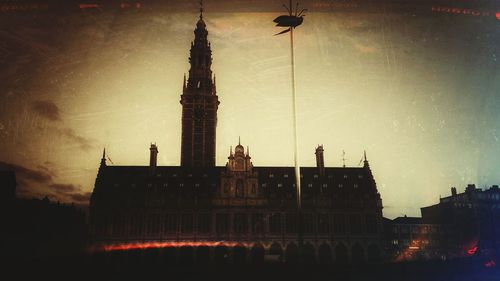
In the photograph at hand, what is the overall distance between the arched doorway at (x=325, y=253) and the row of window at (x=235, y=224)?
1.75 metres

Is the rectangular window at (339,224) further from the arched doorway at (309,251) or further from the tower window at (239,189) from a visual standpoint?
the tower window at (239,189)

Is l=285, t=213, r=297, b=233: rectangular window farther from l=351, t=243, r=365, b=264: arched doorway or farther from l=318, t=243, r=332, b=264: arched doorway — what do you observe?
l=351, t=243, r=365, b=264: arched doorway

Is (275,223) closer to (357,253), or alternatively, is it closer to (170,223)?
(357,253)

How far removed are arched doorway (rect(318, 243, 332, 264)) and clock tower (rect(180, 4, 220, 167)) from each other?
18137mm

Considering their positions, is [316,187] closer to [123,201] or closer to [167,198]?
[167,198]

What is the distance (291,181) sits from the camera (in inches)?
2084

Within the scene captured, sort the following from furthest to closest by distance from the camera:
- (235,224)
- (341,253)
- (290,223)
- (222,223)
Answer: (290,223) < (222,223) < (235,224) < (341,253)

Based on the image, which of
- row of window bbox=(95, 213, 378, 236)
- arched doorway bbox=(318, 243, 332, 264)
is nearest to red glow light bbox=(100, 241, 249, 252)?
row of window bbox=(95, 213, 378, 236)

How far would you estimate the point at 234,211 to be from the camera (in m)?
47.9

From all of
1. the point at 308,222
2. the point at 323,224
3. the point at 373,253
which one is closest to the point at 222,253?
the point at 308,222

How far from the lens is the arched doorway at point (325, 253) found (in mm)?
46544

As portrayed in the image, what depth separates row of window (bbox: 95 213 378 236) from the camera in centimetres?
4712

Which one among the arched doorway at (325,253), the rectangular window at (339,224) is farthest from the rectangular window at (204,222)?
the rectangular window at (339,224)

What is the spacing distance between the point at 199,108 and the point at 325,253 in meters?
25.7
